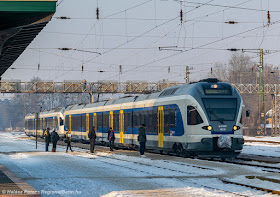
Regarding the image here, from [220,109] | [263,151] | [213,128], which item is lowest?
[263,151]

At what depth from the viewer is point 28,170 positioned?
19016 millimetres

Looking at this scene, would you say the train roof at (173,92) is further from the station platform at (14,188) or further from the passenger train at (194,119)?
the station platform at (14,188)

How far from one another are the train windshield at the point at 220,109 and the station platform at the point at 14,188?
10572 mm

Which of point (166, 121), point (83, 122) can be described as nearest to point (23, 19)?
point (166, 121)

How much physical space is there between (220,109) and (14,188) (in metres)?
13.1

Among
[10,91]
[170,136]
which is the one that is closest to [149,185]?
[170,136]

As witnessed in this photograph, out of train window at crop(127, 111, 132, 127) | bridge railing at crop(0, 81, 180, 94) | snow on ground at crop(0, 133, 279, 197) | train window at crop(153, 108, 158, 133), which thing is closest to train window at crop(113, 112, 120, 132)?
train window at crop(127, 111, 132, 127)

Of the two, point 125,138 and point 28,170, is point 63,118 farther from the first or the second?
point 28,170

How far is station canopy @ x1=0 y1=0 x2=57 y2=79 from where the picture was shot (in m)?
11.0

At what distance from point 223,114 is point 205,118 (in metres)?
0.89

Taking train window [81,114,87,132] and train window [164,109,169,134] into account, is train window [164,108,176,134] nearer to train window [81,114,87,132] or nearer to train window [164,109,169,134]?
train window [164,109,169,134]

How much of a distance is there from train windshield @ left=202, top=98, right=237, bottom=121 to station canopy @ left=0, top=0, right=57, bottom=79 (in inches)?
417

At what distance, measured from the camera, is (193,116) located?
926 inches

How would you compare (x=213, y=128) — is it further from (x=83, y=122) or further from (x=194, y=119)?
(x=83, y=122)
